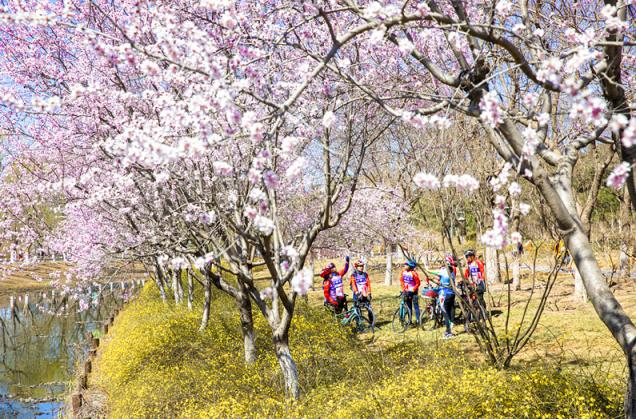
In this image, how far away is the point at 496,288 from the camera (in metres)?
19.3

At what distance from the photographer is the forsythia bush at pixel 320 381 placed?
18.8ft

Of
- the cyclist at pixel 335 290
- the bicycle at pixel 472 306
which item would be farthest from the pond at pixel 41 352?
the bicycle at pixel 472 306

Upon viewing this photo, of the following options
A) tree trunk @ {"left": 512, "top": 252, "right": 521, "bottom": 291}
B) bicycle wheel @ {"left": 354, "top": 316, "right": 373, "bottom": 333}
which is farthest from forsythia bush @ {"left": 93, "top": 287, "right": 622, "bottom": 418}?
A: tree trunk @ {"left": 512, "top": 252, "right": 521, "bottom": 291}

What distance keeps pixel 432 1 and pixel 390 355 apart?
19.6 ft

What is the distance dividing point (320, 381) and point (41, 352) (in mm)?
14518

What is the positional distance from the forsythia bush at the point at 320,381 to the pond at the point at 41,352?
1.73 meters

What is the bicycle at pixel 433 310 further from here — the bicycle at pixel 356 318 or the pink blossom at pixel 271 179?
the pink blossom at pixel 271 179

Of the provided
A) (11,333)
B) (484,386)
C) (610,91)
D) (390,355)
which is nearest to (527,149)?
(610,91)

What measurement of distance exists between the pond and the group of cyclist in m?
5.12

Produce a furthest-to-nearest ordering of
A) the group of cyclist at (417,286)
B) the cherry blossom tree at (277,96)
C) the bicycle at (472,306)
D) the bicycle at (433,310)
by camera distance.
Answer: the bicycle at (433,310)
the group of cyclist at (417,286)
the bicycle at (472,306)
the cherry blossom tree at (277,96)

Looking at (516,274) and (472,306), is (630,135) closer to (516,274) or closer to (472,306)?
(472,306)

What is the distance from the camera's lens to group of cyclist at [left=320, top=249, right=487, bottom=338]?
1109cm

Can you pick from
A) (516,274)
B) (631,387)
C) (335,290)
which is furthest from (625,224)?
(631,387)

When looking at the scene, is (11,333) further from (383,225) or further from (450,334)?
(450,334)
